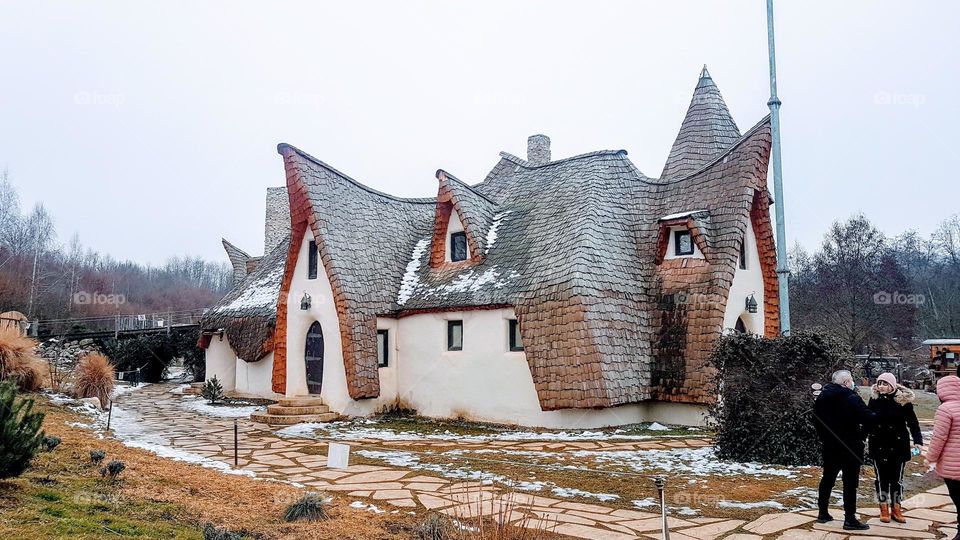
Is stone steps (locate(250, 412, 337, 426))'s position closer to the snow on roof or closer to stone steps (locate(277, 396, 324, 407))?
stone steps (locate(277, 396, 324, 407))

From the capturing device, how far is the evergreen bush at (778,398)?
8773mm

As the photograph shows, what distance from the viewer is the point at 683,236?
46.1ft

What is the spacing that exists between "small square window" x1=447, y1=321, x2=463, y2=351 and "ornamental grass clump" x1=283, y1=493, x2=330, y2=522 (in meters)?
9.10

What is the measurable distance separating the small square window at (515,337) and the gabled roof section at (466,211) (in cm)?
235

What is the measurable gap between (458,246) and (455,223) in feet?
1.98

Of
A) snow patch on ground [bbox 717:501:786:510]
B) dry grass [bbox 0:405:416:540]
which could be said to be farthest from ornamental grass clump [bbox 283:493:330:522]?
snow patch on ground [bbox 717:501:786:510]

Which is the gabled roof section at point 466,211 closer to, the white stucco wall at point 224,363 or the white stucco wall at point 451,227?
the white stucco wall at point 451,227

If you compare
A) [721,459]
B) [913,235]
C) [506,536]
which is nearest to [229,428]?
[721,459]

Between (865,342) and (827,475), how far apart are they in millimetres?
29697

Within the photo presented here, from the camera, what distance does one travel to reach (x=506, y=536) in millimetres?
4191

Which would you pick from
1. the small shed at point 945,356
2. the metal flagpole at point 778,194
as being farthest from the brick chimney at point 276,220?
the small shed at point 945,356

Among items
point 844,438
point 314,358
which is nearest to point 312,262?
point 314,358

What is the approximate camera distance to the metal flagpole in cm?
991

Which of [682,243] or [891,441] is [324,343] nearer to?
[682,243]
